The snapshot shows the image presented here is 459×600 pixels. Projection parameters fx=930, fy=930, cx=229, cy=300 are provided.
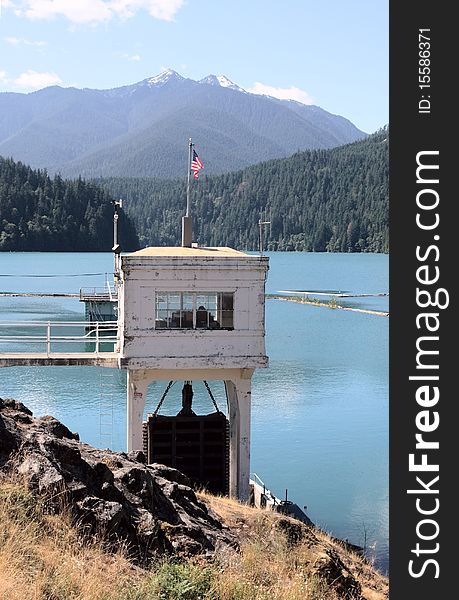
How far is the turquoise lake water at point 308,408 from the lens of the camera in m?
27.1

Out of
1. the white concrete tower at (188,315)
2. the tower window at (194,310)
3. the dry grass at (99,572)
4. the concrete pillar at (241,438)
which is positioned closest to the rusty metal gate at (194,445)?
the concrete pillar at (241,438)

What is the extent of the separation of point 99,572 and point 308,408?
32612mm

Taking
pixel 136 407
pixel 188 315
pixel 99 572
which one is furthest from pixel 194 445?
pixel 99 572

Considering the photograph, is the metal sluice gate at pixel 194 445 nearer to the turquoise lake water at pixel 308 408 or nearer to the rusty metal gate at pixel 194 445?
the rusty metal gate at pixel 194 445

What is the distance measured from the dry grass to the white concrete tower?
33.0ft

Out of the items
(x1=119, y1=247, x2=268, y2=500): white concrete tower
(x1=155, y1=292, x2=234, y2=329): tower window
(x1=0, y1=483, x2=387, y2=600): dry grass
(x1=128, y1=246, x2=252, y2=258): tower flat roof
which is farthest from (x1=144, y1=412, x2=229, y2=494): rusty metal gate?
(x1=0, y1=483, x2=387, y2=600): dry grass

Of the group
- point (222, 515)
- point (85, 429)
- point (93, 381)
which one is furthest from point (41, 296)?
point (222, 515)

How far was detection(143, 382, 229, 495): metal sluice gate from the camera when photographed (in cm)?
2161

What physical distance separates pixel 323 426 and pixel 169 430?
16.8m

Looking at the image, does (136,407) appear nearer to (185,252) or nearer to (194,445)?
(194,445)

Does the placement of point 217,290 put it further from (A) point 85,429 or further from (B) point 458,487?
(A) point 85,429

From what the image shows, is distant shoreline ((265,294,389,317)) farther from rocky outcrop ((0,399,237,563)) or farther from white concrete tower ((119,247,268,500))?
rocky outcrop ((0,399,237,563))

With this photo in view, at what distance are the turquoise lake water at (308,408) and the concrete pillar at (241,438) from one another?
3.24m

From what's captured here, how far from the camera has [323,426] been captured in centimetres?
3753
